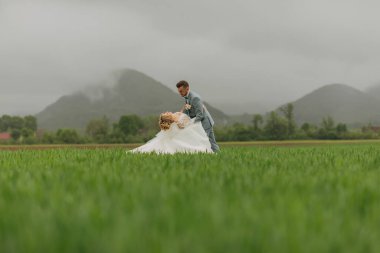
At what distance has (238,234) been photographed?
3242mm

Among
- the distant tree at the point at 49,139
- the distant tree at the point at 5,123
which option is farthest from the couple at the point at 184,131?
the distant tree at the point at 5,123

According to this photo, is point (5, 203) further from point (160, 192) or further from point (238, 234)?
point (238, 234)

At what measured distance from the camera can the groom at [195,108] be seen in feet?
47.2

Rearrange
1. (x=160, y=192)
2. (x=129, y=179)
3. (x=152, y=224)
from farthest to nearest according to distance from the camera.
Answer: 1. (x=129, y=179)
2. (x=160, y=192)
3. (x=152, y=224)

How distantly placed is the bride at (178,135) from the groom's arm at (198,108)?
20 centimetres

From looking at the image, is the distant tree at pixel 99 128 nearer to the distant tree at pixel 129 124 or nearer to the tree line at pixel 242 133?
the tree line at pixel 242 133

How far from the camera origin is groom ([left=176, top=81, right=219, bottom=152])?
14383mm

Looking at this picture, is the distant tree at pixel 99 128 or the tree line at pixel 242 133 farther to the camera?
the distant tree at pixel 99 128

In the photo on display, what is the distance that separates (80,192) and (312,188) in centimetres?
266

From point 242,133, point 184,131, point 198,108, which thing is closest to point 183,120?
point 184,131

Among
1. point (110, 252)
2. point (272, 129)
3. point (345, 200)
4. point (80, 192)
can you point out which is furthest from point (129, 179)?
point (272, 129)

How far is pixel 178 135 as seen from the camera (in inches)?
580

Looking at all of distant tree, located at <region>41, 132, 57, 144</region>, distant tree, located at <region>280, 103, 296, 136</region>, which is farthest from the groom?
distant tree, located at <region>280, 103, 296, 136</region>

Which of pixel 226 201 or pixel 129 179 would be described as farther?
pixel 129 179
